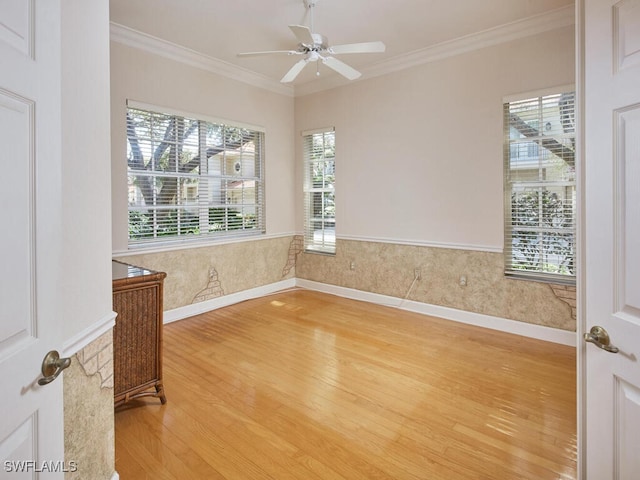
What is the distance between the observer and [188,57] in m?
4.07

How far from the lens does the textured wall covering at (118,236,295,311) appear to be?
13.2ft

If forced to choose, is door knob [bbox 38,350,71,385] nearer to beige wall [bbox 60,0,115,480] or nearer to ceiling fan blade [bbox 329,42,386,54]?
beige wall [bbox 60,0,115,480]

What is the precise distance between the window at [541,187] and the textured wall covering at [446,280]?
20 cm

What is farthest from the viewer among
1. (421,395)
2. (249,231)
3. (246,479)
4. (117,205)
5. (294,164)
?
(294,164)

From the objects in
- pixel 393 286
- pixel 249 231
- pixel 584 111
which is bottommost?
pixel 393 286

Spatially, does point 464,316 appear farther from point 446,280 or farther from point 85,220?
point 85,220

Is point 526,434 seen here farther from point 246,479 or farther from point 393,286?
point 393,286

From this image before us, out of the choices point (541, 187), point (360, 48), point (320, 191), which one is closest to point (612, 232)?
point (360, 48)

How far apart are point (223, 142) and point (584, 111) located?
409 cm

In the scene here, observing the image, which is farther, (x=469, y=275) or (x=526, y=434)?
(x=469, y=275)

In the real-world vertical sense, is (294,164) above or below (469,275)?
above

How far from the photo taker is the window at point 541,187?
3.32m

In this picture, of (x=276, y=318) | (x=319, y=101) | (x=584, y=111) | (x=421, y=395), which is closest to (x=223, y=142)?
(x=319, y=101)

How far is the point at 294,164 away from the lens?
5.55m
